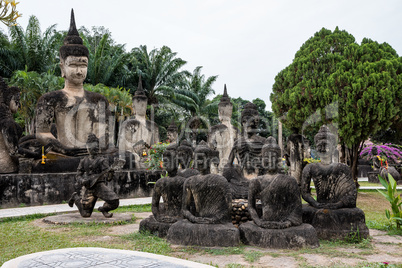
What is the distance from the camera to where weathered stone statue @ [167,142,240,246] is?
5.23 m

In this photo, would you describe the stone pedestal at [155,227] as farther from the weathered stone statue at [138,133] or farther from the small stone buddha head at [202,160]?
the weathered stone statue at [138,133]

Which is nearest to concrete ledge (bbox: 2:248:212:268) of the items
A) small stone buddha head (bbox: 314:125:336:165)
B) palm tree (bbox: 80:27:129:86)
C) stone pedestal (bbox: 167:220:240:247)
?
stone pedestal (bbox: 167:220:240:247)

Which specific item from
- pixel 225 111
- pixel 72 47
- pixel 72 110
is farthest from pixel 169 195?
pixel 225 111

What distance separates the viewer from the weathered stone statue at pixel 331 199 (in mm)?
5699

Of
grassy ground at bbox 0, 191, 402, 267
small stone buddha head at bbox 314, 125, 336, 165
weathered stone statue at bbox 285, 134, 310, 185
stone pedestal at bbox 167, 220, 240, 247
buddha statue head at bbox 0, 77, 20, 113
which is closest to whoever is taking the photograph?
grassy ground at bbox 0, 191, 402, 267

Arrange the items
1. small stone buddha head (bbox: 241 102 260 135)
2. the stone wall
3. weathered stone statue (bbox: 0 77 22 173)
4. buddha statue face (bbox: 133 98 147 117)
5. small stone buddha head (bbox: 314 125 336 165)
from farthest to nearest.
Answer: buddha statue face (bbox: 133 98 147 117) < weathered stone statue (bbox: 0 77 22 173) < the stone wall < small stone buddha head (bbox: 241 102 260 135) < small stone buddha head (bbox: 314 125 336 165)

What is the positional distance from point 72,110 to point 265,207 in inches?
301

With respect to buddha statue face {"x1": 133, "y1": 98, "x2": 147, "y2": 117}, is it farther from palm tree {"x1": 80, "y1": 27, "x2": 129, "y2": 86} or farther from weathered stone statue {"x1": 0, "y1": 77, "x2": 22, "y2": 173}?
palm tree {"x1": 80, "y1": 27, "x2": 129, "y2": 86}

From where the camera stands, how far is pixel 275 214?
5410mm

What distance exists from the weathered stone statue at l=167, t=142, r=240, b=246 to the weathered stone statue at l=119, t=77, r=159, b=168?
934cm

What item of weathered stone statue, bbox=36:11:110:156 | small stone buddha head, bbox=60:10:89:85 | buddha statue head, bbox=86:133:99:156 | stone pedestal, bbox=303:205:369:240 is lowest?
stone pedestal, bbox=303:205:369:240

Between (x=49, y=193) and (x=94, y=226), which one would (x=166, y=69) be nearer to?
(x=49, y=193)

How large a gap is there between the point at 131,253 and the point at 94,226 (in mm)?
2926

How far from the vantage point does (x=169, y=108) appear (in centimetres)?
3066
